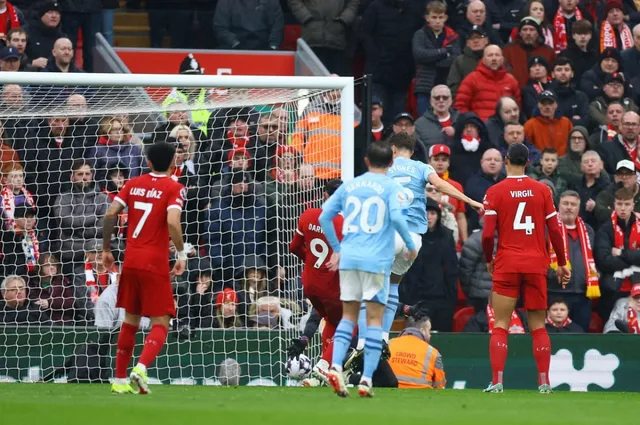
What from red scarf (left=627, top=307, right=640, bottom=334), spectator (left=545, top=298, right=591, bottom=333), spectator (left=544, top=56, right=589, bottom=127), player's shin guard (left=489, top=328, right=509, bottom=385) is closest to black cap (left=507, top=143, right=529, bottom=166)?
player's shin guard (left=489, top=328, right=509, bottom=385)

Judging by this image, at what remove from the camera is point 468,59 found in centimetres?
1978

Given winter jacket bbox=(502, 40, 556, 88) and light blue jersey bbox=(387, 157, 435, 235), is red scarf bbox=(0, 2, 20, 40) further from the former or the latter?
light blue jersey bbox=(387, 157, 435, 235)

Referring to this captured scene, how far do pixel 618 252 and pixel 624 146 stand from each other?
244cm

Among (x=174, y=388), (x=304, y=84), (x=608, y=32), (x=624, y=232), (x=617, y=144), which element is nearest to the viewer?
(x=174, y=388)

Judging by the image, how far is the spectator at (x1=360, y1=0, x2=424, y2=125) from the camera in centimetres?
2050

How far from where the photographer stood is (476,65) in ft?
64.8

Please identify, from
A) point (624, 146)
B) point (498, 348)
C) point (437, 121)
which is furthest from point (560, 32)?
point (498, 348)

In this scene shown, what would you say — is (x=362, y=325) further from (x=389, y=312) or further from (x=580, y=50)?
(x=580, y=50)

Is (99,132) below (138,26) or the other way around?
below

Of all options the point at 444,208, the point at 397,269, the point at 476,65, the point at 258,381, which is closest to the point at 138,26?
the point at 476,65

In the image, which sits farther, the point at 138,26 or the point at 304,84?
the point at 138,26

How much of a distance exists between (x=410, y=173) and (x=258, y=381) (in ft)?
10.9

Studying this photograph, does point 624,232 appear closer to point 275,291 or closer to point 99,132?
point 275,291

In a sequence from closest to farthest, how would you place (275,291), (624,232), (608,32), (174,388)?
1. (174,388)
2. (275,291)
3. (624,232)
4. (608,32)
